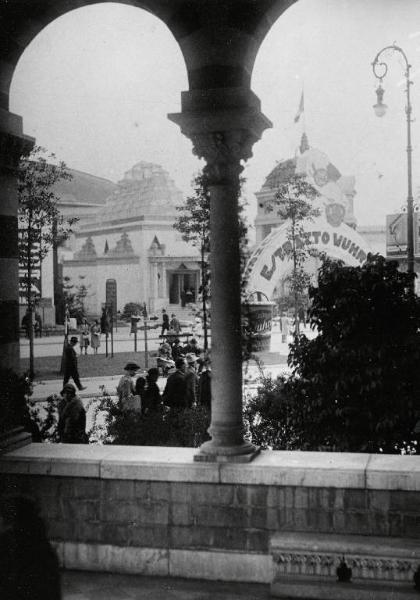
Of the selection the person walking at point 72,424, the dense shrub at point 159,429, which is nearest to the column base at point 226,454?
the dense shrub at point 159,429

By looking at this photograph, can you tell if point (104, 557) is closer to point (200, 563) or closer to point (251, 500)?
point (200, 563)

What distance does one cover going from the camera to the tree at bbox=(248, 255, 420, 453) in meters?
6.73

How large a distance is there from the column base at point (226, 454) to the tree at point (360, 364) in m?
1.64

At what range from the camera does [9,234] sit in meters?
6.23

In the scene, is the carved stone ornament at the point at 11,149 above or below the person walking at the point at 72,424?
above

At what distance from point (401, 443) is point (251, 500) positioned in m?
2.18

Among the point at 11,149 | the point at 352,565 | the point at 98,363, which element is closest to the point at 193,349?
the point at 98,363

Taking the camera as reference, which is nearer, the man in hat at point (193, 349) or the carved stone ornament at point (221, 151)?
the carved stone ornament at point (221, 151)

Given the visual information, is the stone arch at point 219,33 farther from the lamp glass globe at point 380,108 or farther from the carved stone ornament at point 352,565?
the lamp glass globe at point 380,108

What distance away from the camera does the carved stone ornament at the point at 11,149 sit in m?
6.03

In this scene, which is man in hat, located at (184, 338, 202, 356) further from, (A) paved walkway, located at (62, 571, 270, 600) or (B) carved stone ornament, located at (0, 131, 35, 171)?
(A) paved walkway, located at (62, 571, 270, 600)

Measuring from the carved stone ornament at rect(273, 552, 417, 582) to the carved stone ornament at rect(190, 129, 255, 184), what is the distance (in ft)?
8.88

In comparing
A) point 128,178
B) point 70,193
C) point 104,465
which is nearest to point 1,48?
point 104,465

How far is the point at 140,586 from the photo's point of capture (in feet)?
16.6
